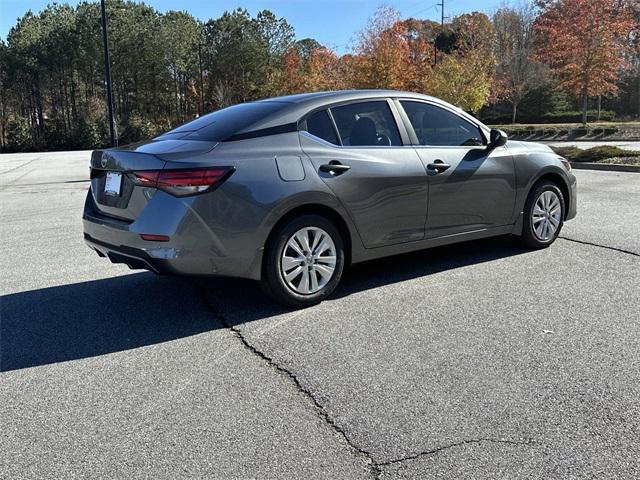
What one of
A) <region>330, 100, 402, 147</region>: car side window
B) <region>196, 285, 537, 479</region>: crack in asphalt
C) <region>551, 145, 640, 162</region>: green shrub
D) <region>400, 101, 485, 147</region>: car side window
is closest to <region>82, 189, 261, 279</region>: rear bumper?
<region>196, 285, 537, 479</region>: crack in asphalt

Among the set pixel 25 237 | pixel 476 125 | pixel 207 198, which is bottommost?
pixel 25 237

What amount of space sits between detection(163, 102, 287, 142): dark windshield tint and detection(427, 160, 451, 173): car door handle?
1.39 m

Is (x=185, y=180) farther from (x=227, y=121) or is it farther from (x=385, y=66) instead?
(x=385, y=66)

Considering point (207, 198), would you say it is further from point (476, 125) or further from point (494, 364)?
point (476, 125)

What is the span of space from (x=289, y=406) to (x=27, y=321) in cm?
247

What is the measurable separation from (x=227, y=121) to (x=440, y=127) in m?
2.00

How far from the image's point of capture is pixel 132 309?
4727mm

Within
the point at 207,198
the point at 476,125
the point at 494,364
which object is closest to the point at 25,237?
the point at 207,198

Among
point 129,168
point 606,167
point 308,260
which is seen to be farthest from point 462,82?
point 129,168

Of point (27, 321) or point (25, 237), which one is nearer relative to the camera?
point (27, 321)

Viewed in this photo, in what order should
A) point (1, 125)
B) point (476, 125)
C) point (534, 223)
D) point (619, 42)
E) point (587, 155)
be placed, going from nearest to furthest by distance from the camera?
point (476, 125) < point (534, 223) < point (587, 155) < point (619, 42) < point (1, 125)

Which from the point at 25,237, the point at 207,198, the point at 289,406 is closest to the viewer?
the point at 289,406

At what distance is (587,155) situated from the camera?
16906 millimetres

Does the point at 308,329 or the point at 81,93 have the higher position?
the point at 81,93
